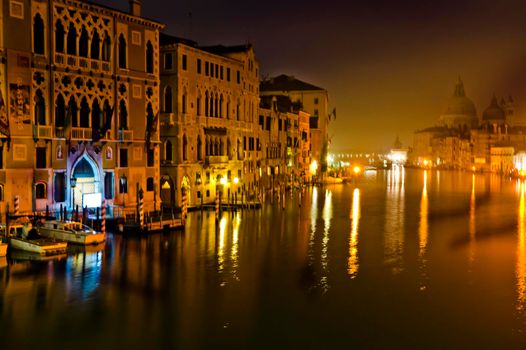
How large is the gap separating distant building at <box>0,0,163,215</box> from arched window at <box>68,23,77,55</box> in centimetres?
4

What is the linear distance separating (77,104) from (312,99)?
5422 cm

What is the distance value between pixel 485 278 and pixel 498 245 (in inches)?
280

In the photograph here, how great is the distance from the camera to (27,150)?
24.2 m

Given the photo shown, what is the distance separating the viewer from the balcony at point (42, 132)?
79.9 ft

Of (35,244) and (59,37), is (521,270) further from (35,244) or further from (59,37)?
(59,37)

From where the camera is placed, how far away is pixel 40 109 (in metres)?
24.8

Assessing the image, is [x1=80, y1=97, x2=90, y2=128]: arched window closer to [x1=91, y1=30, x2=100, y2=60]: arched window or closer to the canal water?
[x1=91, y1=30, x2=100, y2=60]: arched window

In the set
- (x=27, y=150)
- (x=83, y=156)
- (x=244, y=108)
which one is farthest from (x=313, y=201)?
(x=27, y=150)

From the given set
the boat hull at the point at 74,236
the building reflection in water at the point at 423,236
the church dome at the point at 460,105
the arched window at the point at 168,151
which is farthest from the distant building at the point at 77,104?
the church dome at the point at 460,105

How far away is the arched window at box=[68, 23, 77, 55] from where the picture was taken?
25.9m

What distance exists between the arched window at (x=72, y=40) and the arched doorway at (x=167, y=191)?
369 inches

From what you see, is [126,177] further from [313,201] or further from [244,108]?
[313,201]

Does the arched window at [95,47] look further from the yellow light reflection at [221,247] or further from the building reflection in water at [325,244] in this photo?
the building reflection in water at [325,244]

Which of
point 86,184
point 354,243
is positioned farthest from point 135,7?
point 354,243
